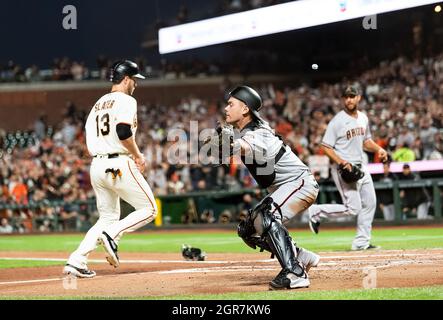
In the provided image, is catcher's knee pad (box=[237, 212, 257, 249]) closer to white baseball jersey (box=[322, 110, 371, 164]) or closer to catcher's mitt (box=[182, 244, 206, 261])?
catcher's mitt (box=[182, 244, 206, 261])

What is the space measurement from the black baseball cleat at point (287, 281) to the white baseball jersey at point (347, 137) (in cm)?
467

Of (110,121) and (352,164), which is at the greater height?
(110,121)

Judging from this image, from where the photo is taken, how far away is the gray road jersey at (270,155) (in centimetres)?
654

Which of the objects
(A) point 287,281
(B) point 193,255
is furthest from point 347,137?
(A) point 287,281

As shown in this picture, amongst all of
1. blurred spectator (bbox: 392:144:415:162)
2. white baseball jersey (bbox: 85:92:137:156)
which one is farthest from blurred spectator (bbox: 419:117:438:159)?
white baseball jersey (bbox: 85:92:137:156)

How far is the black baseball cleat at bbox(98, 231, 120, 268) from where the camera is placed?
768cm

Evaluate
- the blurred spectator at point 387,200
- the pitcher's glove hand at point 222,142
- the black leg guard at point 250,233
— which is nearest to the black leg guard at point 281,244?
the black leg guard at point 250,233

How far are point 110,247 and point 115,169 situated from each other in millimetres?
782

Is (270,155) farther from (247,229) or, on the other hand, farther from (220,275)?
(220,275)

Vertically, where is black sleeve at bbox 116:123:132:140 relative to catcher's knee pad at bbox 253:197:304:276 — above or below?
above

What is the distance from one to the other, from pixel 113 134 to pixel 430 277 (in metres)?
3.34

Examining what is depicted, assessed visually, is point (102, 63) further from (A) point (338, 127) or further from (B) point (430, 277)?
(B) point (430, 277)

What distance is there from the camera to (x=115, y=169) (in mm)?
7898

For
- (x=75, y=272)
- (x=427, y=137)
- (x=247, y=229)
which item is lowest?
(x=75, y=272)
